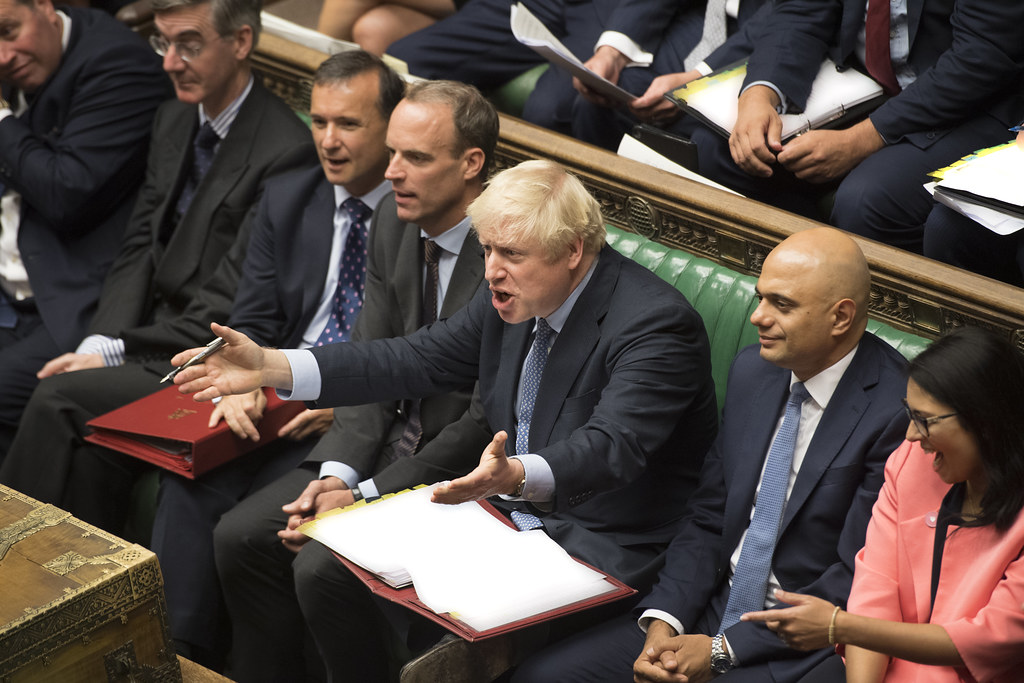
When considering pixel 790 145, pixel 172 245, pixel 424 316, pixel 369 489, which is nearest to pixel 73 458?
pixel 172 245

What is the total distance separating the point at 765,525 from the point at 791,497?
0.08 meters

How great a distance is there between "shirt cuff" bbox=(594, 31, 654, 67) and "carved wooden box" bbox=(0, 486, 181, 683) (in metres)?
2.03

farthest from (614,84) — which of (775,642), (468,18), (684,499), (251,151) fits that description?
(775,642)

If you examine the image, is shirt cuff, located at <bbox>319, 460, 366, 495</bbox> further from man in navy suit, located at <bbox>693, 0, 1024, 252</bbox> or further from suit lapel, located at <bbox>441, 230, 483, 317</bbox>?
man in navy suit, located at <bbox>693, 0, 1024, 252</bbox>

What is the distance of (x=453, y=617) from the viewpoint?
207 cm

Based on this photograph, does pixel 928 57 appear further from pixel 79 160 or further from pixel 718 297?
pixel 79 160

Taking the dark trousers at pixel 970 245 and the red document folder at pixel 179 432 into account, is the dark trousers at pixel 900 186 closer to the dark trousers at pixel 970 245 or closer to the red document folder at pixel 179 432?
the dark trousers at pixel 970 245

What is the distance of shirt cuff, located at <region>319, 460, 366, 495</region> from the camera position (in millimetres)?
2848

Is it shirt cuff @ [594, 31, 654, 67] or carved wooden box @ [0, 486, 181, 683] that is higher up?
shirt cuff @ [594, 31, 654, 67]

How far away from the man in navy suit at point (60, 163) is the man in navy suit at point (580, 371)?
4.92 ft

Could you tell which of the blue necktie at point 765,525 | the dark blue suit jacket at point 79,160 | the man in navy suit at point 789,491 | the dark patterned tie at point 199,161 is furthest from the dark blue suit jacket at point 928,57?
the dark blue suit jacket at point 79,160

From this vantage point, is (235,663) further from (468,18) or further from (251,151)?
(468,18)

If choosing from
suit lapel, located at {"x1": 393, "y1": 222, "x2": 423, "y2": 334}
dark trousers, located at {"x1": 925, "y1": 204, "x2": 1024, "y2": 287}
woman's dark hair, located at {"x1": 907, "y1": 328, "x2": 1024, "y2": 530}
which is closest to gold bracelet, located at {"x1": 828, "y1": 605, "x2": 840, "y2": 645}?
woman's dark hair, located at {"x1": 907, "y1": 328, "x2": 1024, "y2": 530}

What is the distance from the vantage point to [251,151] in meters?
3.58
